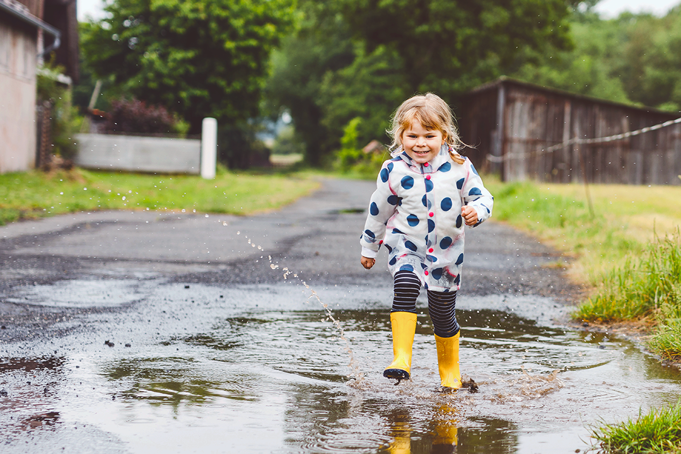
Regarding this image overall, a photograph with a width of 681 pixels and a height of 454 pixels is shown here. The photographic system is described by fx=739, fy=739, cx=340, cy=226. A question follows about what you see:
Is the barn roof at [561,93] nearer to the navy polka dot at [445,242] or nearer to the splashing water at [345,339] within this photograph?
the splashing water at [345,339]

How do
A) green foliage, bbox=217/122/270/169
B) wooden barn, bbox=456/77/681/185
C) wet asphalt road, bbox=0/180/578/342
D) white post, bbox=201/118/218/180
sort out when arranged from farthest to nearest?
green foliage, bbox=217/122/270/169
wooden barn, bbox=456/77/681/185
white post, bbox=201/118/218/180
wet asphalt road, bbox=0/180/578/342

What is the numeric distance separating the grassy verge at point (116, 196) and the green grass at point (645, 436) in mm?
8887

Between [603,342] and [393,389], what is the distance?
1.72 metres

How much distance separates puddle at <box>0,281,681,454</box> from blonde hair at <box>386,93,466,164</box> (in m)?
1.17

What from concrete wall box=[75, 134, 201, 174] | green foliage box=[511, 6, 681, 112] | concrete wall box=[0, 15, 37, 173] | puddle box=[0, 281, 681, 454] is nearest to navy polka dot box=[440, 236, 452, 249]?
puddle box=[0, 281, 681, 454]

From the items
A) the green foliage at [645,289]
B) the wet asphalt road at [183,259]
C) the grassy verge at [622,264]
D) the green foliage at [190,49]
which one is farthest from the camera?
the green foliage at [190,49]

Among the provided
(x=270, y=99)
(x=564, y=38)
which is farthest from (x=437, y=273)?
(x=270, y=99)

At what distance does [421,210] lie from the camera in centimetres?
343

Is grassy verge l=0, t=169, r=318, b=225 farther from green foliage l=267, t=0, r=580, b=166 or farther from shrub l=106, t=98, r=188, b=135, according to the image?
green foliage l=267, t=0, r=580, b=166

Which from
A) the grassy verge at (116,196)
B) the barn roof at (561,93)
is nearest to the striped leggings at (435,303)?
the grassy verge at (116,196)

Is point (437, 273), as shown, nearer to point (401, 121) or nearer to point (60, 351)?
point (401, 121)

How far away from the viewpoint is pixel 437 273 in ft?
11.4

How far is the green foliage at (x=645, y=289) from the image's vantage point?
4.70 meters

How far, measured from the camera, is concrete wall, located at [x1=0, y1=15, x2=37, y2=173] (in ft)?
56.4
